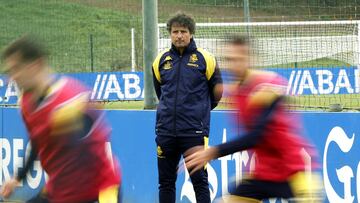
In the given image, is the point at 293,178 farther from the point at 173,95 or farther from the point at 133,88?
the point at 133,88

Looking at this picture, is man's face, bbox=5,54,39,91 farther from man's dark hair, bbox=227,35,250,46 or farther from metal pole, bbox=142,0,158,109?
metal pole, bbox=142,0,158,109

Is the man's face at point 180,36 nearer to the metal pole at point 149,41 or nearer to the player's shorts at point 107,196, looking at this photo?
the metal pole at point 149,41

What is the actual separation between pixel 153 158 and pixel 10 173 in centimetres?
202

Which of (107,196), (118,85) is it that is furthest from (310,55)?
(107,196)

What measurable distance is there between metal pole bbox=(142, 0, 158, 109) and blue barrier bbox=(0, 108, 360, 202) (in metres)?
0.28

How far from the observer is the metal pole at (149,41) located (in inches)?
348

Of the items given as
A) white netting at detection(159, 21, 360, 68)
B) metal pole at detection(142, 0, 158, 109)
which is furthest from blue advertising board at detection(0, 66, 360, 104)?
metal pole at detection(142, 0, 158, 109)

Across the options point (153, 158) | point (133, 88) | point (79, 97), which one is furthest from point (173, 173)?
point (133, 88)

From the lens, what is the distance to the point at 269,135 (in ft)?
16.9

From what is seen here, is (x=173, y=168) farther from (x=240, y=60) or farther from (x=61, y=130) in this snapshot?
(x=61, y=130)

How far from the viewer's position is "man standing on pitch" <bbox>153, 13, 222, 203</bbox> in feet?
22.9

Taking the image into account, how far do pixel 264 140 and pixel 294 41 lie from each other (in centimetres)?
1659

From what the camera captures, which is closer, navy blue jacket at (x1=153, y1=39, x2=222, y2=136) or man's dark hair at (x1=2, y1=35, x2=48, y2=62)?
man's dark hair at (x1=2, y1=35, x2=48, y2=62)

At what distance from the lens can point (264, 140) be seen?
16.9 feet
